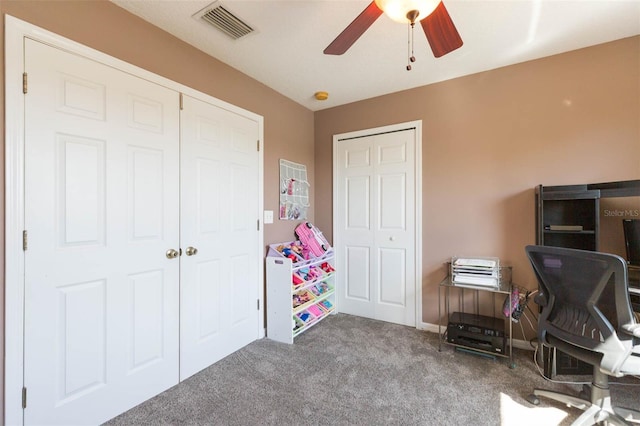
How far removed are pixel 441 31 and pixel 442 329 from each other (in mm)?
2647

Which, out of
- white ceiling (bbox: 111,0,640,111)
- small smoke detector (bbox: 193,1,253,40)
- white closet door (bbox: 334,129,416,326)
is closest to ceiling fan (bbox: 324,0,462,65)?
white ceiling (bbox: 111,0,640,111)

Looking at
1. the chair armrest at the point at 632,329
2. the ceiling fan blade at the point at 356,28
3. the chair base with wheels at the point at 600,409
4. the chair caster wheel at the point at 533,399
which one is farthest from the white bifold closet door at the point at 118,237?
the chair armrest at the point at 632,329

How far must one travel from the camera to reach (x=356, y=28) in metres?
1.45

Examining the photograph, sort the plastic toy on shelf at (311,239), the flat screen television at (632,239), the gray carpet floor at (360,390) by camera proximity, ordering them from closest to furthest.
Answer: the gray carpet floor at (360,390) < the flat screen television at (632,239) < the plastic toy on shelf at (311,239)

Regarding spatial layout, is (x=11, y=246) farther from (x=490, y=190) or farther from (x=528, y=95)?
(x=528, y=95)

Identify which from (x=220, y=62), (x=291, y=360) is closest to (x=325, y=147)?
(x=220, y=62)

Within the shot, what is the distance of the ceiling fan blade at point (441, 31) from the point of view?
1.36 meters

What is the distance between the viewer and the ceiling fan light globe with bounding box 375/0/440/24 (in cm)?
126

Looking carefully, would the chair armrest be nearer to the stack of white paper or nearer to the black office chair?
the black office chair

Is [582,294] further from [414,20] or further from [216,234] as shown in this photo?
[216,234]

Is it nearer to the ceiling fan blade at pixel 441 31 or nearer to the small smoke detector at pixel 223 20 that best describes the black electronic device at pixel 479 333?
the ceiling fan blade at pixel 441 31

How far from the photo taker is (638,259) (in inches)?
74.7

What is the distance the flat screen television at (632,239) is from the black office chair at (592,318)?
0.80 metres

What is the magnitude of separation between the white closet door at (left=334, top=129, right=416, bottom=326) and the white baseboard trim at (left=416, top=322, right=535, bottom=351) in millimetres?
87
